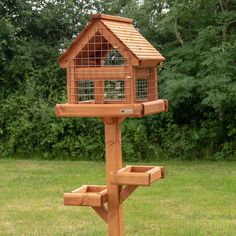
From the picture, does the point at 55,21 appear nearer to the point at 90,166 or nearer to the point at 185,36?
the point at 185,36

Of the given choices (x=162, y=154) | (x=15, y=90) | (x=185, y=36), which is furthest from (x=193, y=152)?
(x=15, y=90)

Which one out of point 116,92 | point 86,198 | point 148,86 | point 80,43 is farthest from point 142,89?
point 86,198

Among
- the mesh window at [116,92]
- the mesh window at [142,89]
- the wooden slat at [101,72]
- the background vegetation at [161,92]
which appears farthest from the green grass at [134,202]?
the wooden slat at [101,72]

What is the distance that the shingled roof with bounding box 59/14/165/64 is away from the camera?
12.0 feet

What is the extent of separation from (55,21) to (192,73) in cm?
326

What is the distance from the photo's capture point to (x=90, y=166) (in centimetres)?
917

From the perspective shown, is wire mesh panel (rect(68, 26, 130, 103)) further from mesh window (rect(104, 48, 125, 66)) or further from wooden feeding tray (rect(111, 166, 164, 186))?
wooden feeding tray (rect(111, 166, 164, 186))

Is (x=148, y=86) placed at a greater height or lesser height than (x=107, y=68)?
lesser

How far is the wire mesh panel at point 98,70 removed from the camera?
12.0 ft

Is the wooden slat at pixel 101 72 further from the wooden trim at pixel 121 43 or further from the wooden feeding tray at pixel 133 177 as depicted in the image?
Answer: the wooden feeding tray at pixel 133 177

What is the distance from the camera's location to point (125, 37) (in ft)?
12.3

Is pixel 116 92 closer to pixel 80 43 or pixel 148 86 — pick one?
pixel 148 86

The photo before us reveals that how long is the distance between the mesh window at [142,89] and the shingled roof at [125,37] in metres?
0.24

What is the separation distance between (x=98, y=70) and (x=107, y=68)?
2.5 inches
